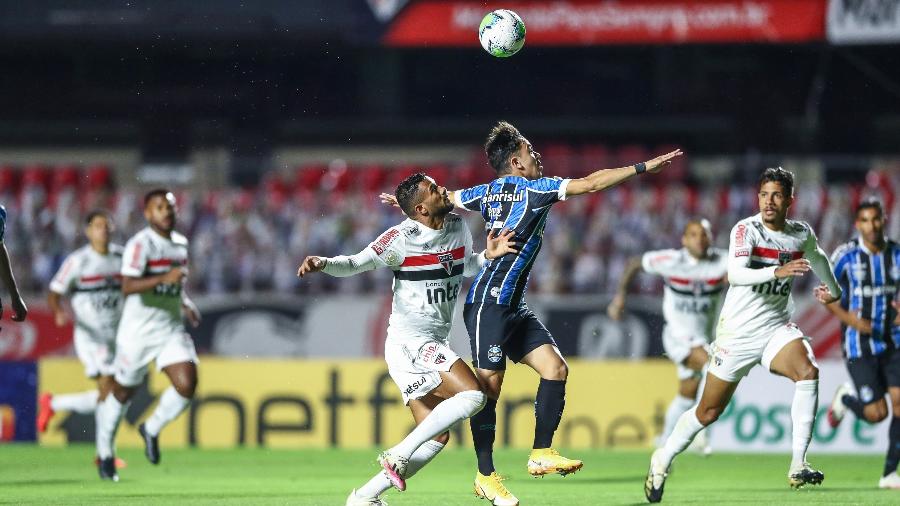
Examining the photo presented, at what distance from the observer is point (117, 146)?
77.5ft

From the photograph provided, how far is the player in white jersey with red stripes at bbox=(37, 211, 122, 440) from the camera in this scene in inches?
530

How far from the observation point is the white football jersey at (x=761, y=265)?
899cm

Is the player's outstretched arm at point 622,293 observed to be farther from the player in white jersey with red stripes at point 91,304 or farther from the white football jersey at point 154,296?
the player in white jersey with red stripes at point 91,304

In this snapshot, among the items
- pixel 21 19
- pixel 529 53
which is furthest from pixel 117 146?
pixel 529 53

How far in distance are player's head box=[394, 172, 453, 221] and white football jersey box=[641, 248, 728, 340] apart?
492cm

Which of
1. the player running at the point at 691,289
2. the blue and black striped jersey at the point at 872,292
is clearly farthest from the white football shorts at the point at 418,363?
the player running at the point at 691,289

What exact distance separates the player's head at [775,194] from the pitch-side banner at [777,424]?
5634 millimetres

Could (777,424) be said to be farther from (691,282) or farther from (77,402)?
(77,402)

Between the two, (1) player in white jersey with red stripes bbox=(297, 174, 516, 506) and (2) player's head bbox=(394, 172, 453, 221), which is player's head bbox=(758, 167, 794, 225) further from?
(2) player's head bbox=(394, 172, 453, 221)

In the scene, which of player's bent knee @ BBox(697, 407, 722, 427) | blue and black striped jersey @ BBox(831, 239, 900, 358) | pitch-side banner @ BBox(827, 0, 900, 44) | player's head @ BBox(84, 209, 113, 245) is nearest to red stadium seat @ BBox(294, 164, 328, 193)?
player's head @ BBox(84, 209, 113, 245)

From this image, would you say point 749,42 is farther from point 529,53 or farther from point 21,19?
point 21,19

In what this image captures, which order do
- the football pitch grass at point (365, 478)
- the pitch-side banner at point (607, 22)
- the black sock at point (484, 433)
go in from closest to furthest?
the black sock at point (484, 433), the football pitch grass at point (365, 478), the pitch-side banner at point (607, 22)

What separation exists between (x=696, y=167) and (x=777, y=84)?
1982 mm

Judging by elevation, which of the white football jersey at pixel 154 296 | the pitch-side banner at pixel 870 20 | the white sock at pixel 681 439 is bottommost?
the white sock at pixel 681 439
